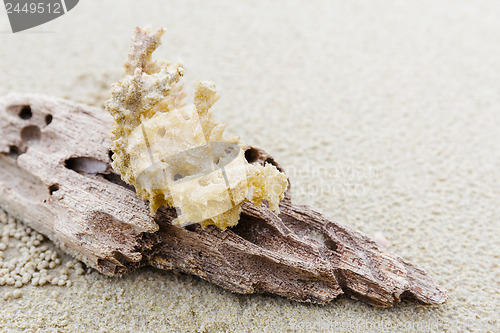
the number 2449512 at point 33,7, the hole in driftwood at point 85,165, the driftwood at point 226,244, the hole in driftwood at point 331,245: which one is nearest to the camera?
the driftwood at point 226,244

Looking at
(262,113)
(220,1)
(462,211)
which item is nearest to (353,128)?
(262,113)

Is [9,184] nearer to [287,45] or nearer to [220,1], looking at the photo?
[287,45]

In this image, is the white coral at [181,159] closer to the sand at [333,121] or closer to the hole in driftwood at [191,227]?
the hole in driftwood at [191,227]

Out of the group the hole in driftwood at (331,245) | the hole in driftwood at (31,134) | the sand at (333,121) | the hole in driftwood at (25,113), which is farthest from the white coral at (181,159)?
the hole in driftwood at (25,113)

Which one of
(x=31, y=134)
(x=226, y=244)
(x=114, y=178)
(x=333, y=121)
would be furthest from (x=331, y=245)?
(x=31, y=134)

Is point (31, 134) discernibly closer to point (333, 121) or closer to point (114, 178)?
point (114, 178)

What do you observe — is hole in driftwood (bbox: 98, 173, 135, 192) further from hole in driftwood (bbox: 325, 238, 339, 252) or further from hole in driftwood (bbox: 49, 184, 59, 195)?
hole in driftwood (bbox: 325, 238, 339, 252)
